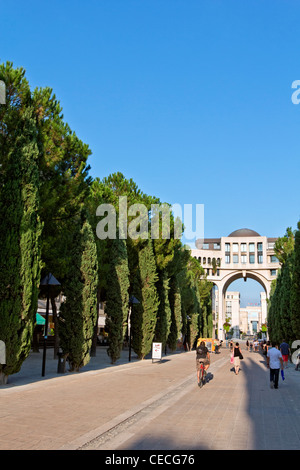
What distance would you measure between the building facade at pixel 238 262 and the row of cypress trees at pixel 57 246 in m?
80.7

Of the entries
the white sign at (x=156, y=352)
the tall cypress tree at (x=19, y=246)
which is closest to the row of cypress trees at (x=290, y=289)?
the white sign at (x=156, y=352)

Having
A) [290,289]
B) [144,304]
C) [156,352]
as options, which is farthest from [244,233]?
[156,352]

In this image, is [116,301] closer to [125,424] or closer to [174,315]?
[125,424]

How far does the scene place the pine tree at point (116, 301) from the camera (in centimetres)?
2514

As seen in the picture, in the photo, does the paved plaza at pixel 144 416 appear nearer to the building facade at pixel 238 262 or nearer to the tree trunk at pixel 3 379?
the tree trunk at pixel 3 379

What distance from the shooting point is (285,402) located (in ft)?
40.5

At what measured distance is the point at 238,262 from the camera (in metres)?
114

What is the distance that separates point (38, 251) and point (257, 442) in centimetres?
1062

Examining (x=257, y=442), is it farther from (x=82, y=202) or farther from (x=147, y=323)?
(x=147, y=323)

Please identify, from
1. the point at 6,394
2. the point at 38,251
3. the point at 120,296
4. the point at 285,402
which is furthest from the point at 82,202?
the point at 285,402

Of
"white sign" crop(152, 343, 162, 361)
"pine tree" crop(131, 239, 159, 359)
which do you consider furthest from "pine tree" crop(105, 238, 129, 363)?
"pine tree" crop(131, 239, 159, 359)

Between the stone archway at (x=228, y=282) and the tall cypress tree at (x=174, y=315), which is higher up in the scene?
the stone archway at (x=228, y=282)

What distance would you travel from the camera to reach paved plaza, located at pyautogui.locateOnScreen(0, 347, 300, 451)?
6941 mm

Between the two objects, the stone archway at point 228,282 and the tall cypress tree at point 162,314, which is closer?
the tall cypress tree at point 162,314
